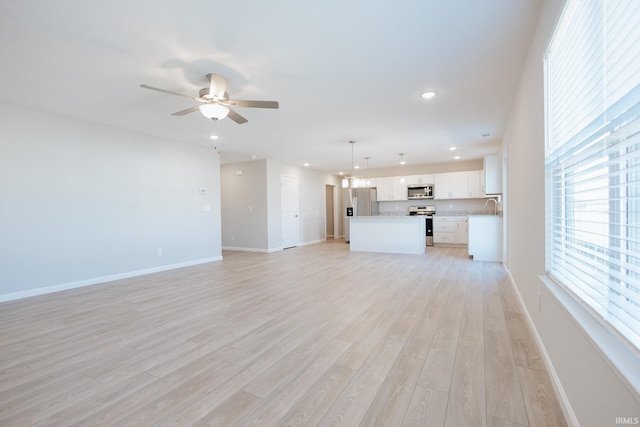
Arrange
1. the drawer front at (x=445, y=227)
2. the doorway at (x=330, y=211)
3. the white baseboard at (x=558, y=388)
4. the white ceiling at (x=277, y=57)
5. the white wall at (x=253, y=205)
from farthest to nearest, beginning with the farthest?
the doorway at (x=330, y=211)
the drawer front at (x=445, y=227)
the white wall at (x=253, y=205)
the white ceiling at (x=277, y=57)
the white baseboard at (x=558, y=388)

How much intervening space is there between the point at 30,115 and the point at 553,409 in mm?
6209

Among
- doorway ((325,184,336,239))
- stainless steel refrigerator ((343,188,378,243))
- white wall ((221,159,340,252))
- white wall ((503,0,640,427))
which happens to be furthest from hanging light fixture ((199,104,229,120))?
doorway ((325,184,336,239))

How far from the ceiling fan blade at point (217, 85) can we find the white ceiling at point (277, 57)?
0.35 feet

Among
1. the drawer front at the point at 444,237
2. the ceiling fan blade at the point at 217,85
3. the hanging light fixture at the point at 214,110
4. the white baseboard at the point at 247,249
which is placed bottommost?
the white baseboard at the point at 247,249

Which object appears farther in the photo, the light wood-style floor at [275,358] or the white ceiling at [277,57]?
the white ceiling at [277,57]

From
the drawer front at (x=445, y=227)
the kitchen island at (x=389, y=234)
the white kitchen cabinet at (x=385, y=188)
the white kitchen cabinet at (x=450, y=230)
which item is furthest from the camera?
the white kitchen cabinet at (x=385, y=188)

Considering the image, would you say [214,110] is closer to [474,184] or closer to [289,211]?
[289,211]

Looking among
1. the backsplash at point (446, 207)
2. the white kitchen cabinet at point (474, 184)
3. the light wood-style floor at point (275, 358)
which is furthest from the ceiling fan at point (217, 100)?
the backsplash at point (446, 207)

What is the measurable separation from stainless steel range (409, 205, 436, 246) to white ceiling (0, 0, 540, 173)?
4.26m

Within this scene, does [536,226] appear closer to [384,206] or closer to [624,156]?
[624,156]

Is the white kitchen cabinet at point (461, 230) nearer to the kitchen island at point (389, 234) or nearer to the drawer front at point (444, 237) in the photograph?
the drawer front at point (444, 237)

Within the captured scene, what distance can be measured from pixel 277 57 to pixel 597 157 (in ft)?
8.18

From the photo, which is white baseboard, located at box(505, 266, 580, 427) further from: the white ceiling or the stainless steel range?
the stainless steel range

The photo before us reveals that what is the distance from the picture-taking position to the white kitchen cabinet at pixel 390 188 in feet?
29.9
